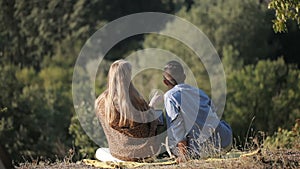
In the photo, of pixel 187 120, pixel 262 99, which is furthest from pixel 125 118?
pixel 262 99

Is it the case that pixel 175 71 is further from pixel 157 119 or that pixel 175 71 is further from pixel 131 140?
pixel 131 140

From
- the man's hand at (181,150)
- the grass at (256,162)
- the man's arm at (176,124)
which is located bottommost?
the grass at (256,162)

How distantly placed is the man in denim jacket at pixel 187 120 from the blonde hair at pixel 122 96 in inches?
14.2

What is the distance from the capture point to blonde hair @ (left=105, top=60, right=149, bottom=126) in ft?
28.6

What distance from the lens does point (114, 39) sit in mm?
46000

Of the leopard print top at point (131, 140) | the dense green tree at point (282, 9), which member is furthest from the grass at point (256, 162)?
the dense green tree at point (282, 9)

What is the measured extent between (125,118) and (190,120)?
2.47 ft

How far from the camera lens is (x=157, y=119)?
8.99 metres

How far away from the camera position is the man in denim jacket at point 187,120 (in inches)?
340

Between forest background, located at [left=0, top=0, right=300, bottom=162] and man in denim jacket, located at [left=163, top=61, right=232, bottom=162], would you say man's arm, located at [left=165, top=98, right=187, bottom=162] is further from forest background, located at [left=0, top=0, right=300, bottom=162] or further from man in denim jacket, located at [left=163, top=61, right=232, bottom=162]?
forest background, located at [left=0, top=0, right=300, bottom=162]

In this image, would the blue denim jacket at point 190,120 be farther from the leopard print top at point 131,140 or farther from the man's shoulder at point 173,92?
the leopard print top at point 131,140

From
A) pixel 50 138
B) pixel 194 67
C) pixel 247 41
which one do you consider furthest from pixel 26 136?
pixel 247 41

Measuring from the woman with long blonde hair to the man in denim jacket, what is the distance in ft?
1.12

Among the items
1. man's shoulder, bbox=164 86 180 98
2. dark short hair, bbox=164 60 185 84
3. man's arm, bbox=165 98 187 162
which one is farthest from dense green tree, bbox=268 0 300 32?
man's arm, bbox=165 98 187 162
